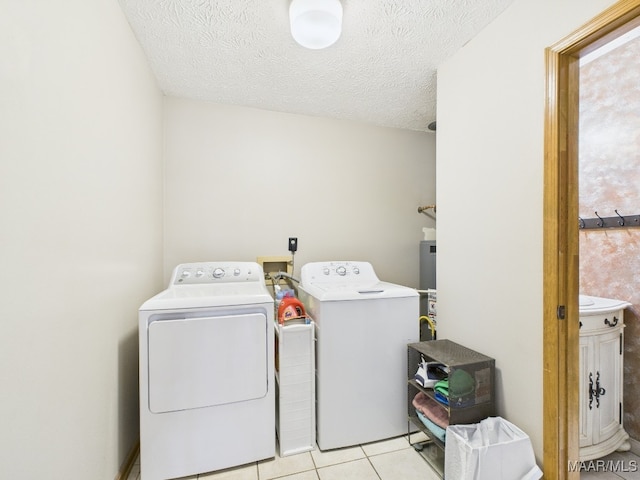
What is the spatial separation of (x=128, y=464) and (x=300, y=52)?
2694mm

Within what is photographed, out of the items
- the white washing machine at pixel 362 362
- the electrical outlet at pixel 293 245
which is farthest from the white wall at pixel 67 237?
the electrical outlet at pixel 293 245

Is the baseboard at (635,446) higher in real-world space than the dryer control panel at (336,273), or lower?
lower

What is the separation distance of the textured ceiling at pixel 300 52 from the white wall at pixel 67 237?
0.95 feet

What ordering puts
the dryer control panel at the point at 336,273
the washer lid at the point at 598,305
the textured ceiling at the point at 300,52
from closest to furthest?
the textured ceiling at the point at 300,52 < the washer lid at the point at 598,305 < the dryer control panel at the point at 336,273

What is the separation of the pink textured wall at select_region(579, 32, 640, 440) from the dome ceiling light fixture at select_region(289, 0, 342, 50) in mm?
1930

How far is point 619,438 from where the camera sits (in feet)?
5.76

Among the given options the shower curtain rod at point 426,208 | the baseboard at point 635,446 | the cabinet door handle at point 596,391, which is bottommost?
the baseboard at point 635,446

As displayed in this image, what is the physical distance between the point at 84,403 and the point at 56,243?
680mm

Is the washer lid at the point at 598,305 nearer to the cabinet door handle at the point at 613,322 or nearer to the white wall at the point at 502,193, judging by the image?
the cabinet door handle at the point at 613,322

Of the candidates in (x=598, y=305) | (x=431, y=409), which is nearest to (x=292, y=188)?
(x=431, y=409)

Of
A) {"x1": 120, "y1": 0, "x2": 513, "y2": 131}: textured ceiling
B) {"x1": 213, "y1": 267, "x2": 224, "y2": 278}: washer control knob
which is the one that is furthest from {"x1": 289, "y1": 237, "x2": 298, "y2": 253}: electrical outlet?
{"x1": 120, "y1": 0, "x2": 513, "y2": 131}: textured ceiling

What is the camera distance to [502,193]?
1580 millimetres

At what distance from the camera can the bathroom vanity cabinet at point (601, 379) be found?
1664 millimetres

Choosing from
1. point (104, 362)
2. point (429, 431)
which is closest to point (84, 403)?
point (104, 362)
